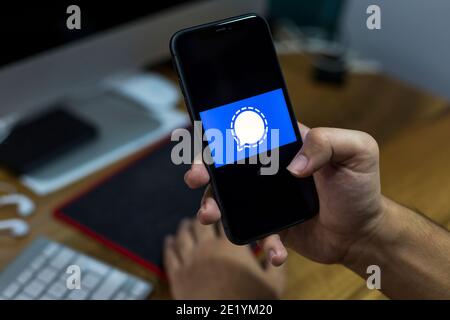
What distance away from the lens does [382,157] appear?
792 mm

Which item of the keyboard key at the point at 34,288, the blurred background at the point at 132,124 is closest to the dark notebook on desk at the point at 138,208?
the blurred background at the point at 132,124

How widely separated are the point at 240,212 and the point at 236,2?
0.54m

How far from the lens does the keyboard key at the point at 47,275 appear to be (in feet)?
2.08

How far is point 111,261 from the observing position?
2.25ft

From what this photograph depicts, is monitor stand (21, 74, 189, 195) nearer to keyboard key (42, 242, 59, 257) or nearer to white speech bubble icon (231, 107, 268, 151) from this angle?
keyboard key (42, 242, 59, 257)

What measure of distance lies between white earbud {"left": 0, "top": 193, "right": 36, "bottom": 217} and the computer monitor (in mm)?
122

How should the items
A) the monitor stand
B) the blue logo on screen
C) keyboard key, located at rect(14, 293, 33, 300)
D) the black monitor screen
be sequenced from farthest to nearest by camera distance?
the monitor stand
the black monitor screen
keyboard key, located at rect(14, 293, 33, 300)
the blue logo on screen

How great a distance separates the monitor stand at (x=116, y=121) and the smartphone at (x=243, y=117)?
1.17 feet

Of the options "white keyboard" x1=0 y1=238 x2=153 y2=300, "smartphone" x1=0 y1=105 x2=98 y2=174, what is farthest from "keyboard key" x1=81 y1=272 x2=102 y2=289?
"smartphone" x1=0 y1=105 x2=98 y2=174

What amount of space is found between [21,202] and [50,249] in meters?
0.12

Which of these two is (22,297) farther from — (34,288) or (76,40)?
(76,40)

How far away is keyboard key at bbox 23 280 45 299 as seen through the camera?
2.01 feet
